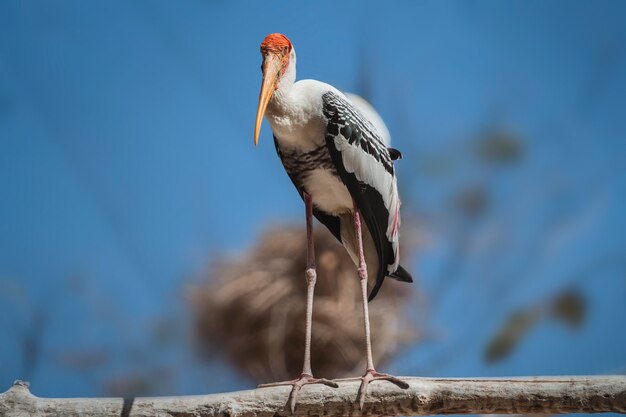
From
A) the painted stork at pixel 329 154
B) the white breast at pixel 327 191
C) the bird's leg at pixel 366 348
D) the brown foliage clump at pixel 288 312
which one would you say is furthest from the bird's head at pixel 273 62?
the brown foliage clump at pixel 288 312

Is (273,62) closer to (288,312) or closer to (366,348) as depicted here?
(366,348)

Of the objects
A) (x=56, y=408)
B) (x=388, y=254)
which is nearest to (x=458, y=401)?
(x=388, y=254)

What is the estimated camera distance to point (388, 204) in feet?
8.34

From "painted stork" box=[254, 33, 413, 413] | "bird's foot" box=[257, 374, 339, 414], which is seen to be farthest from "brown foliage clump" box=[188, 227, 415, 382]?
"bird's foot" box=[257, 374, 339, 414]

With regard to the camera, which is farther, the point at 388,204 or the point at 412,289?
the point at 412,289

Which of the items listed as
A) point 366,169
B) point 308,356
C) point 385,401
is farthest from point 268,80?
point 385,401

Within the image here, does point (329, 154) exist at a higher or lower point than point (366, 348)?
higher

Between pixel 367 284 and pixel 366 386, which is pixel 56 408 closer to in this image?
pixel 366 386

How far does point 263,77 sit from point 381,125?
52 centimetres

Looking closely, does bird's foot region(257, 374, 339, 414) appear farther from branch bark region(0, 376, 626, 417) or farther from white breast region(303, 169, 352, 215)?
white breast region(303, 169, 352, 215)

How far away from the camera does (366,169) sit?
2432mm

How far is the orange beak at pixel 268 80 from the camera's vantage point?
2.34 m

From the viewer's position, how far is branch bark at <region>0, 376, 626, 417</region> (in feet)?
6.61

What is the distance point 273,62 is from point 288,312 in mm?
1866
